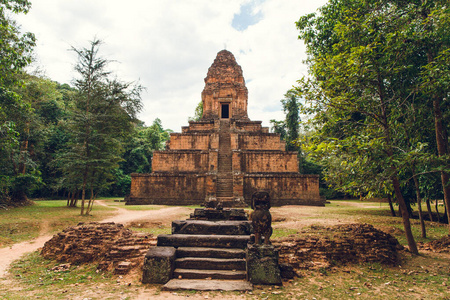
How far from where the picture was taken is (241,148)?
2356cm

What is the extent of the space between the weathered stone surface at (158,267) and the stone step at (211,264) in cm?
25

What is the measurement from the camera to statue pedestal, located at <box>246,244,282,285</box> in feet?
16.2

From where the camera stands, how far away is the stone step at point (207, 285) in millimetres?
4617

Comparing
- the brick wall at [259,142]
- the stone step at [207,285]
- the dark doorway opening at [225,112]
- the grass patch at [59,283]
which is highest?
the dark doorway opening at [225,112]

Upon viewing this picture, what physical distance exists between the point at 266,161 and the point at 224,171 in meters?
3.65

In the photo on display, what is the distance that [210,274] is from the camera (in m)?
5.14

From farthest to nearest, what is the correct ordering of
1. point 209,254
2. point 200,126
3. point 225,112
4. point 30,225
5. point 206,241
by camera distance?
point 225,112, point 200,126, point 30,225, point 206,241, point 209,254

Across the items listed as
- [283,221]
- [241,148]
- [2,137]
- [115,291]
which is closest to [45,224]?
[2,137]

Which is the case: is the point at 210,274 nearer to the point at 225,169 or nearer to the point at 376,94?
the point at 376,94

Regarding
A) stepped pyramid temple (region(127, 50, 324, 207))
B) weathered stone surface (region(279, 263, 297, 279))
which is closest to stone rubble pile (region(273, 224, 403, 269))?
weathered stone surface (region(279, 263, 297, 279))

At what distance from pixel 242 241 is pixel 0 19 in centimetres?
1021

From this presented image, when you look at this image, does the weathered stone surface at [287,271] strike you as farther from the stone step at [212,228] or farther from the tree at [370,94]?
the tree at [370,94]

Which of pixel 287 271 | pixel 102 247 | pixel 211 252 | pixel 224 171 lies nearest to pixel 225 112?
pixel 224 171

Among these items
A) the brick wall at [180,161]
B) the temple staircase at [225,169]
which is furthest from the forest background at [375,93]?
the brick wall at [180,161]
